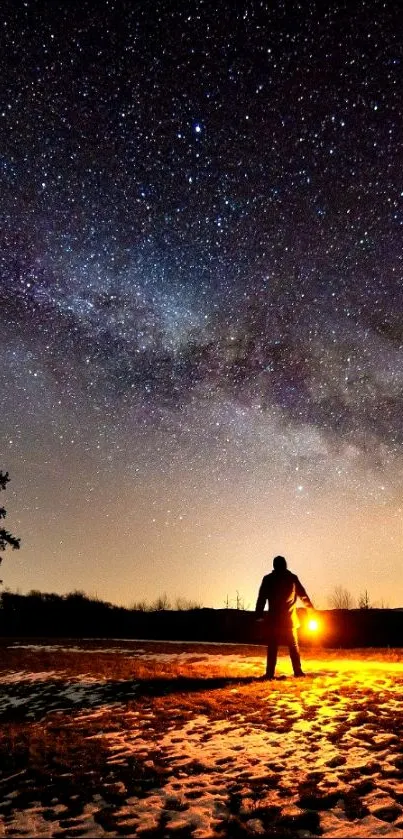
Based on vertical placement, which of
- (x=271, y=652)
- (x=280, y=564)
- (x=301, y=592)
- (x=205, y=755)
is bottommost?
(x=205, y=755)

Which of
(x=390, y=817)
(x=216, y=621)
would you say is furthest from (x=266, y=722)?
(x=216, y=621)

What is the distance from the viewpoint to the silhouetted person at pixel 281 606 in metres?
10.9

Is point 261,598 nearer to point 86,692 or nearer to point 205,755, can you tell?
point 86,692

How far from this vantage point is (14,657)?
57.5 feet

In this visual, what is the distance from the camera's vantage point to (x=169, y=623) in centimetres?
3322

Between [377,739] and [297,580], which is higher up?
[297,580]

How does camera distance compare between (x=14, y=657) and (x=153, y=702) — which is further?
(x=14, y=657)

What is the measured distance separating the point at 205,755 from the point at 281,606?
194 inches

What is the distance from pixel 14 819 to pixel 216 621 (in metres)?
27.5

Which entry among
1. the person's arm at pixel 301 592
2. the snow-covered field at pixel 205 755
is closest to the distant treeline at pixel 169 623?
the person's arm at pixel 301 592

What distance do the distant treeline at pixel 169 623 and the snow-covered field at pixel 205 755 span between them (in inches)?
383

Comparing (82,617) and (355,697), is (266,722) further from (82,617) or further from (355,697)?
(82,617)

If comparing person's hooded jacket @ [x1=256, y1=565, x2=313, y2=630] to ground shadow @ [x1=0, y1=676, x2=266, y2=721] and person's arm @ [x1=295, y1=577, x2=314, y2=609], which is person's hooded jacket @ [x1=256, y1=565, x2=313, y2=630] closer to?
person's arm @ [x1=295, y1=577, x2=314, y2=609]

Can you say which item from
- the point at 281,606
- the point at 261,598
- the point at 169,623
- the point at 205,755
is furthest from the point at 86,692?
the point at 169,623
